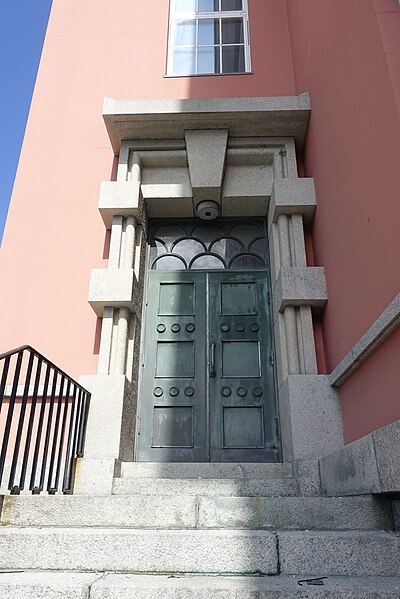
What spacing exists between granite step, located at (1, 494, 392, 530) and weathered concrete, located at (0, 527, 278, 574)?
1.47ft

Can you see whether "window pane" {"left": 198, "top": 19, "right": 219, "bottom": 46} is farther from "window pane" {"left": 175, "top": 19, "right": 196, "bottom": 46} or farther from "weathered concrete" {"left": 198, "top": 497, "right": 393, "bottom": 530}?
"weathered concrete" {"left": 198, "top": 497, "right": 393, "bottom": 530}

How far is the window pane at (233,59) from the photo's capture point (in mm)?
6020

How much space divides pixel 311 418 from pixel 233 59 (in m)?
4.79

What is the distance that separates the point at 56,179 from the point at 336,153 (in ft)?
10.2

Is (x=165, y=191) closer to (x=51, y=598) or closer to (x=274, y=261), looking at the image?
(x=274, y=261)

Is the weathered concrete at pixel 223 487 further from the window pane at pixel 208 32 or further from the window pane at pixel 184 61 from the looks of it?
the window pane at pixel 208 32

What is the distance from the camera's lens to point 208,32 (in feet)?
21.1

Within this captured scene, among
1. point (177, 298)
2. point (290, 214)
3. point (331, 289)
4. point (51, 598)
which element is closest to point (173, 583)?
point (51, 598)

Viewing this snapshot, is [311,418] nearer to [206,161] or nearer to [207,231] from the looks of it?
[207,231]

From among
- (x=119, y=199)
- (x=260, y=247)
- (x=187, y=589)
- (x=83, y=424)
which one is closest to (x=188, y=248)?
(x=260, y=247)

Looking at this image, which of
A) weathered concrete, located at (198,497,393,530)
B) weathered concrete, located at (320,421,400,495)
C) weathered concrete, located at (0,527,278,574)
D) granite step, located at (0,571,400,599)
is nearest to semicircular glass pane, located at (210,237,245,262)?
weathered concrete, located at (320,421,400,495)

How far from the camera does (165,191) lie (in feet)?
16.3

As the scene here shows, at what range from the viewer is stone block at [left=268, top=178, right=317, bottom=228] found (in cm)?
454

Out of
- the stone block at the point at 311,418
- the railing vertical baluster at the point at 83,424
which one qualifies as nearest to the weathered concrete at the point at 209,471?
the stone block at the point at 311,418
